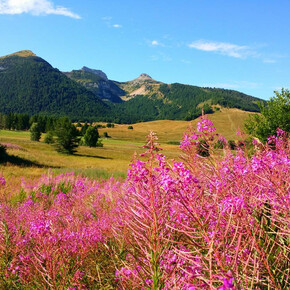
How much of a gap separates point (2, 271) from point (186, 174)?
114 inches

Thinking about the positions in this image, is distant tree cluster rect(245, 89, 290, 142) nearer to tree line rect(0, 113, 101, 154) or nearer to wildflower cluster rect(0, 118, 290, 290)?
wildflower cluster rect(0, 118, 290, 290)

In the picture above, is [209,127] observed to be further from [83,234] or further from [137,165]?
[83,234]

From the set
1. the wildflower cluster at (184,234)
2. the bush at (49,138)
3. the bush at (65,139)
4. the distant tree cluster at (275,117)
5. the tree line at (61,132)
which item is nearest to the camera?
the wildflower cluster at (184,234)

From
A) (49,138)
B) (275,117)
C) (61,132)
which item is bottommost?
(49,138)

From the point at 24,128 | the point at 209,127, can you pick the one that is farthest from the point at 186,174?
the point at 24,128

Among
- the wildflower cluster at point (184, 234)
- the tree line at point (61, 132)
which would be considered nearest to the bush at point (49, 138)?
the tree line at point (61, 132)

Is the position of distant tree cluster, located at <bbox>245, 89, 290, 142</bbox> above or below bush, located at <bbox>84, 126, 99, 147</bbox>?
above

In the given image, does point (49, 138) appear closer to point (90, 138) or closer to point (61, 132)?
point (90, 138)

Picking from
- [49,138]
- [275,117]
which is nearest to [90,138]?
[49,138]

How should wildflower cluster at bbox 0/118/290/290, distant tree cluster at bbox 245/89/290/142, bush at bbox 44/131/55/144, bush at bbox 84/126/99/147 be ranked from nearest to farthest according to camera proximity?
1. wildflower cluster at bbox 0/118/290/290
2. distant tree cluster at bbox 245/89/290/142
3. bush at bbox 44/131/55/144
4. bush at bbox 84/126/99/147

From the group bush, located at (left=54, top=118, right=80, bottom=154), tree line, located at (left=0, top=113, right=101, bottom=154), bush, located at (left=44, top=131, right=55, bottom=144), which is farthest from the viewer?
bush, located at (left=44, top=131, right=55, bottom=144)

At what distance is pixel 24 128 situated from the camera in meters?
131

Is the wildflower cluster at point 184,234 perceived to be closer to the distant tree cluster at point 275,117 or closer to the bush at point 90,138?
the distant tree cluster at point 275,117

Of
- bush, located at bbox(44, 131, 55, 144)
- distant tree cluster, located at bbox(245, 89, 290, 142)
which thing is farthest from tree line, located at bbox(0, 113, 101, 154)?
distant tree cluster, located at bbox(245, 89, 290, 142)
